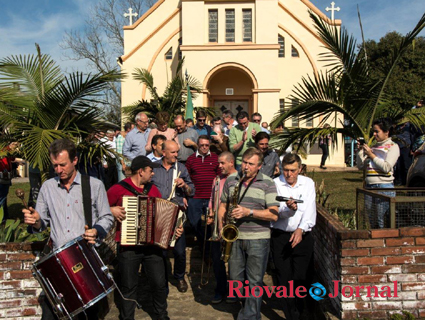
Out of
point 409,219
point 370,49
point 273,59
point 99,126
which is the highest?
point 370,49

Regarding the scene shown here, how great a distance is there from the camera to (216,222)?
18.8 feet

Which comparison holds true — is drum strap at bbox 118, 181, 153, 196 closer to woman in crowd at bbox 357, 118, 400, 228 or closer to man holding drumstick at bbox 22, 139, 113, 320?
man holding drumstick at bbox 22, 139, 113, 320

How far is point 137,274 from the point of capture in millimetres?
5246

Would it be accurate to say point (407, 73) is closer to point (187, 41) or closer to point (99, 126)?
point (187, 41)

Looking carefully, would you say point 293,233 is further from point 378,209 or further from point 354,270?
point 378,209

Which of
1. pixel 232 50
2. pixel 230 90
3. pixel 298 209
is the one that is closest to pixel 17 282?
pixel 298 209

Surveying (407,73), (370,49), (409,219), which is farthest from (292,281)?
(370,49)

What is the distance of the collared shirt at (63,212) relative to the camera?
4.32 metres

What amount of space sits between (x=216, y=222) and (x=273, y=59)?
54.2ft

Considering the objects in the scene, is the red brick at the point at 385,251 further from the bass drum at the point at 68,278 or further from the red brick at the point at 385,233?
the bass drum at the point at 68,278

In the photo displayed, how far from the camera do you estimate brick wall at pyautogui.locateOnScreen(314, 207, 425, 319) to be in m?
4.93

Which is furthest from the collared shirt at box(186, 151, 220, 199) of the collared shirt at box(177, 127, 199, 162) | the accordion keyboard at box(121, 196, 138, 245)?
the accordion keyboard at box(121, 196, 138, 245)

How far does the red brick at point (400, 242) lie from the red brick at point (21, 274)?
13.6 ft

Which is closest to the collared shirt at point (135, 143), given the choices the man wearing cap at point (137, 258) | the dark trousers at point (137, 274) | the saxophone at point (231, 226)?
the man wearing cap at point (137, 258)
